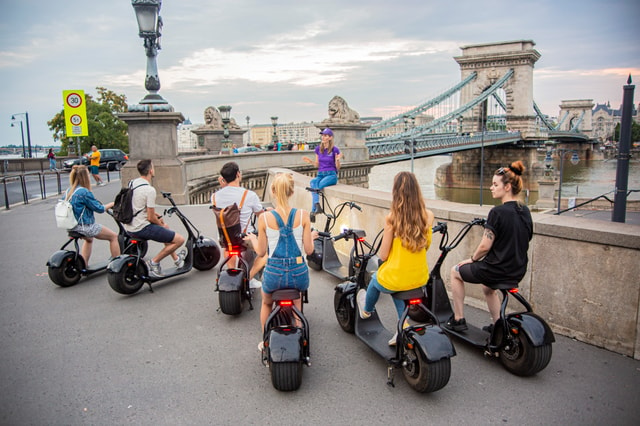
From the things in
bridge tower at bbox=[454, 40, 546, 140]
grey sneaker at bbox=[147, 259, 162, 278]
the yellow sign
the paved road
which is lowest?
the paved road

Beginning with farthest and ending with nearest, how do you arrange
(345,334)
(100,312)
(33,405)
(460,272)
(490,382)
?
(100,312) < (345,334) < (460,272) < (490,382) < (33,405)

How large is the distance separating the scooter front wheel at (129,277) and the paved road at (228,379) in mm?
210

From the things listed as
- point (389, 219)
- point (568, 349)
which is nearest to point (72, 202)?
point (389, 219)

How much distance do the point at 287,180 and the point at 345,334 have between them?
5.28 feet

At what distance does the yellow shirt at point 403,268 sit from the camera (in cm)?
335

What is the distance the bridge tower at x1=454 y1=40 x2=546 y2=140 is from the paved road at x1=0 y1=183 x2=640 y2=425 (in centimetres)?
7314

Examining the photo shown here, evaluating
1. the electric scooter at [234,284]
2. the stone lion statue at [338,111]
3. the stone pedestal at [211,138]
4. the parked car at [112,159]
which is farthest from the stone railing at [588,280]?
the parked car at [112,159]

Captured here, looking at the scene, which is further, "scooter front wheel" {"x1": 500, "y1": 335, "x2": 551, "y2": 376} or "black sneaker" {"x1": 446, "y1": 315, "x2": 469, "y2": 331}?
"black sneaker" {"x1": 446, "y1": 315, "x2": 469, "y2": 331}

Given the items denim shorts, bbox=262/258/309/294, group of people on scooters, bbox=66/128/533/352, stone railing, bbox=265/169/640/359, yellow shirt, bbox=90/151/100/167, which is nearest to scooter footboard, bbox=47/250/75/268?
group of people on scooters, bbox=66/128/533/352

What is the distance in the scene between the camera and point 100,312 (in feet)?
15.9

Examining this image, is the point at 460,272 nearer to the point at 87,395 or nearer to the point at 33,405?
the point at 87,395

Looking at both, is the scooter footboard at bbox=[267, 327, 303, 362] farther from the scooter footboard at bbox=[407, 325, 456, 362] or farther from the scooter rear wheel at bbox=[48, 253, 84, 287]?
the scooter rear wheel at bbox=[48, 253, 84, 287]

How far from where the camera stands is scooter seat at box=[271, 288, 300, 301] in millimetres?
3408

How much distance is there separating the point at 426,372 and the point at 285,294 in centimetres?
107
